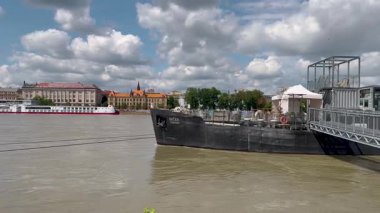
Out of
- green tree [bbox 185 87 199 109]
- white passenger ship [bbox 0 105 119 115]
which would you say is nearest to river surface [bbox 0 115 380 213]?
white passenger ship [bbox 0 105 119 115]

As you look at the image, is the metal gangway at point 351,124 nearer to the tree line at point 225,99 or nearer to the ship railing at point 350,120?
the ship railing at point 350,120

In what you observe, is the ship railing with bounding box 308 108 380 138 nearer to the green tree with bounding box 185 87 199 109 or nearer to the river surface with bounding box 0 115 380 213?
the river surface with bounding box 0 115 380 213

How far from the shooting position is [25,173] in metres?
18.3

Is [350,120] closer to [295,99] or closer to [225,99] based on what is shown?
[295,99]

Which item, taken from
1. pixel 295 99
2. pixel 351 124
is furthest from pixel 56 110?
pixel 351 124

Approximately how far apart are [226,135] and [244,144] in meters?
1.39

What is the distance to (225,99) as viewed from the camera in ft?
426

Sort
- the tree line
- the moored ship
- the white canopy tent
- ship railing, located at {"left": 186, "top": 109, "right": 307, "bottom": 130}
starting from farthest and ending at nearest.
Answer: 1. the tree line
2. the white canopy tent
3. ship railing, located at {"left": 186, "top": 109, "right": 307, "bottom": 130}
4. the moored ship

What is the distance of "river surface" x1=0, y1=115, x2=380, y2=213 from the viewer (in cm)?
1317

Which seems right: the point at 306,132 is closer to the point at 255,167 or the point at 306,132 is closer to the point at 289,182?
the point at 255,167

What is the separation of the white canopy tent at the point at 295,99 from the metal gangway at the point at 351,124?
191 centimetres

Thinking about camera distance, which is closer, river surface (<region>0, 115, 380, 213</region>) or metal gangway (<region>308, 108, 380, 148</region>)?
river surface (<region>0, 115, 380, 213</region>)

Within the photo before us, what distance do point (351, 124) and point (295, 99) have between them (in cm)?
985

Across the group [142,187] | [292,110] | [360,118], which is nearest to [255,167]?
[360,118]
